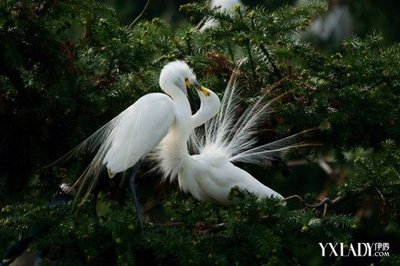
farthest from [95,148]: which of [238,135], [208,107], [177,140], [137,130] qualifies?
[238,135]

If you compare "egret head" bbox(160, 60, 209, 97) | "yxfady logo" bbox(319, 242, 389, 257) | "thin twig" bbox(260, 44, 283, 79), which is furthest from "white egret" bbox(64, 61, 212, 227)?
"yxfady logo" bbox(319, 242, 389, 257)

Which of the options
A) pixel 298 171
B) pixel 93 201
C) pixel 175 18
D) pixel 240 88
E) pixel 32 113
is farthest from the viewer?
pixel 175 18

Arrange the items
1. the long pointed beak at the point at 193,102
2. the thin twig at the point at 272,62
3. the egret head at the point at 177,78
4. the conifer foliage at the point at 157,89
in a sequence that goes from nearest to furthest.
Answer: the conifer foliage at the point at 157,89 → the thin twig at the point at 272,62 → the egret head at the point at 177,78 → the long pointed beak at the point at 193,102

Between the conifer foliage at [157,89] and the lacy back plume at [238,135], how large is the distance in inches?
2.0

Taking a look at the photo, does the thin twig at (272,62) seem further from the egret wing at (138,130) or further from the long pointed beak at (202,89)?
the egret wing at (138,130)

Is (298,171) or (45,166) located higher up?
(45,166)

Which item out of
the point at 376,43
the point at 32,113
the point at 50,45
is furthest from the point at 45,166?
the point at 376,43

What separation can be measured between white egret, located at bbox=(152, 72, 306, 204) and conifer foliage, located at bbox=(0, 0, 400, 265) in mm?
71

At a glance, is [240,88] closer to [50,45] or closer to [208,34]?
[208,34]

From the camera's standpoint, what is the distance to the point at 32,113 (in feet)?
12.3

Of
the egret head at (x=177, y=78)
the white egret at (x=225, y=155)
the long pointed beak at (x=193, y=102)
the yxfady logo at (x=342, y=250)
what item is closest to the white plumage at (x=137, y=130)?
the egret head at (x=177, y=78)

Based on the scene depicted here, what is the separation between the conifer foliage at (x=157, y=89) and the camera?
10.2 ft

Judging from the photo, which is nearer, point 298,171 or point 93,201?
point 93,201

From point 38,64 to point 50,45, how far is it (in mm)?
147
